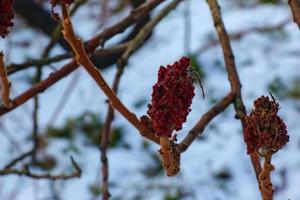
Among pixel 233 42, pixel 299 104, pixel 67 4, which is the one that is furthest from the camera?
pixel 233 42

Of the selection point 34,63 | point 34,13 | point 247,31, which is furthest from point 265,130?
point 247,31

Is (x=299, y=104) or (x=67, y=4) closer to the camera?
(x=67, y=4)

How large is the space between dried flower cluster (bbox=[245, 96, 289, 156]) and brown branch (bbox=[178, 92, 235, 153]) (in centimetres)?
11

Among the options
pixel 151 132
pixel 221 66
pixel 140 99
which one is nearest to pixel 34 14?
pixel 151 132

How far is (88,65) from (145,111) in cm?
244

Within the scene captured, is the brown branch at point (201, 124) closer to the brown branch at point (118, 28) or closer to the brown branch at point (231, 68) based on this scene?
the brown branch at point (231, 68)

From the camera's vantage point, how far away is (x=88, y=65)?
54 cm

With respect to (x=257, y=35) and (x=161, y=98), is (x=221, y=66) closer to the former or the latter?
(x=257, y=35)

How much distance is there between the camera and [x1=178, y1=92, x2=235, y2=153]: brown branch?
0.66 m

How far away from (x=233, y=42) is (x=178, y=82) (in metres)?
2.88

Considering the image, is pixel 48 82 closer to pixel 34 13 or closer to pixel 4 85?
pixel 4 85

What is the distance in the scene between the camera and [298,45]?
124 inches

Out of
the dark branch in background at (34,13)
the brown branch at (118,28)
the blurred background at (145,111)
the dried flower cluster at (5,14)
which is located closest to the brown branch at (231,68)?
the brown branch at (118,28)

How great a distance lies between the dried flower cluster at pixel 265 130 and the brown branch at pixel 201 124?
4.5 inches
